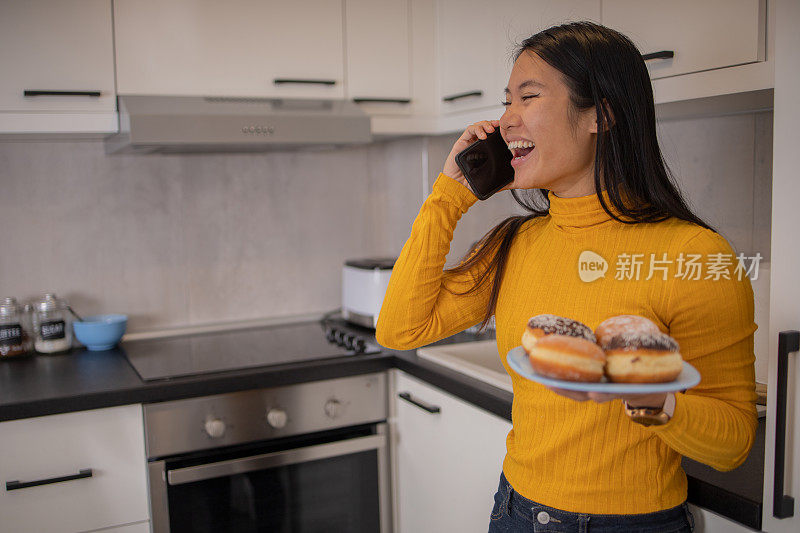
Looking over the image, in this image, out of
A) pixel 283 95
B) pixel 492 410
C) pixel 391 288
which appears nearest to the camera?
pixel 391 288

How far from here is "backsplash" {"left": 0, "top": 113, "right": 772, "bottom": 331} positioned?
6.93 ft

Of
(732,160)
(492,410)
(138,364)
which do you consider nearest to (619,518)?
(492,410)

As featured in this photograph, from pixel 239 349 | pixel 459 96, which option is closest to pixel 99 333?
pixel 239 349

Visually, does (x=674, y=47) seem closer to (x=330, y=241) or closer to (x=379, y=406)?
(x=379, y=406)

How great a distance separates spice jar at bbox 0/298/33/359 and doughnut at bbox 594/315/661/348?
1.64m

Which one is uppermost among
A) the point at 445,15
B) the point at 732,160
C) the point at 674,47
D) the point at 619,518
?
the point at 445,15

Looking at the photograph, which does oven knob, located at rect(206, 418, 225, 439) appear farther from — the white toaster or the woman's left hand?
the woman's left hand

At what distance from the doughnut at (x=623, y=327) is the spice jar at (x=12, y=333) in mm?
1639

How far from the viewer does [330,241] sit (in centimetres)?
249

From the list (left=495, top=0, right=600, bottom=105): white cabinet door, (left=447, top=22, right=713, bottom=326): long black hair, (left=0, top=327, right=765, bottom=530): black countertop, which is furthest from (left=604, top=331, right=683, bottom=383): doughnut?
(left=495, top=0, right=600, bottom=105): white cabinet door

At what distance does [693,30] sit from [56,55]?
1.41 meters

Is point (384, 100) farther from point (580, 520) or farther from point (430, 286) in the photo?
point (580, 520)

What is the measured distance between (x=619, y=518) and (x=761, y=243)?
0.84 metres

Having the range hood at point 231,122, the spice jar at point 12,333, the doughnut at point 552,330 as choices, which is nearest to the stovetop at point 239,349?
the spice jar at point 12,333
